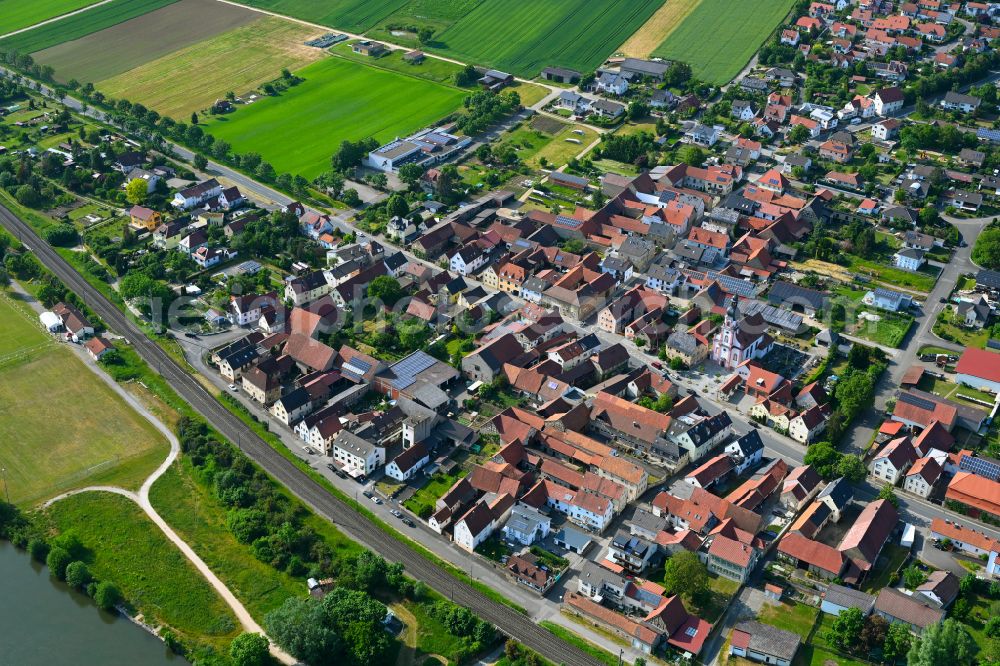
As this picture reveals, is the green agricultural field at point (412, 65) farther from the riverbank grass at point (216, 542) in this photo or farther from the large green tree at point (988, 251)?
the riverbank grass at point (216, 542)

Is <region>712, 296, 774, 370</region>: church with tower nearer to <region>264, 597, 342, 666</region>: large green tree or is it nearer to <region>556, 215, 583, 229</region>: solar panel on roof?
<region>556, 215, 583, 229</region>: solar panel on roof

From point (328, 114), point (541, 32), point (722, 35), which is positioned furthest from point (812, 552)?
point (541, 32)

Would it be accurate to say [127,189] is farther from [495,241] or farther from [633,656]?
[633,656]

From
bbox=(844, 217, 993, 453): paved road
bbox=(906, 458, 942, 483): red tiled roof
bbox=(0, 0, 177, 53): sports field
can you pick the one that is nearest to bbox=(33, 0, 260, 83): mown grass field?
bbox=(0, 0, 177, 53): sports field

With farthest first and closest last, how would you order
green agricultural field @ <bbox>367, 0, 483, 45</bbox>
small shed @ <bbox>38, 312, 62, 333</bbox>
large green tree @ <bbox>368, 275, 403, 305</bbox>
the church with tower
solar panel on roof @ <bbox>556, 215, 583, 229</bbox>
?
green agricultural field @ <bbox>367, 0, 483, 45</bbox>
solar panel on roof @ <bbox>556, 215, 583, 229</bbox>
large green tree @ <bbox>368, 275, 403, 305</bbox>
small shed @ <bbox>38, 312, 62, 333</bbox>
the church with tower

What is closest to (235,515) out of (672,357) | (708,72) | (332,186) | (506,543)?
(506,543)

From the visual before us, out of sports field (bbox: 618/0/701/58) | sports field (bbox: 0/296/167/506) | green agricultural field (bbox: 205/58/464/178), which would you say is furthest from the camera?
sports field (bbox: 618/0/701/58)
